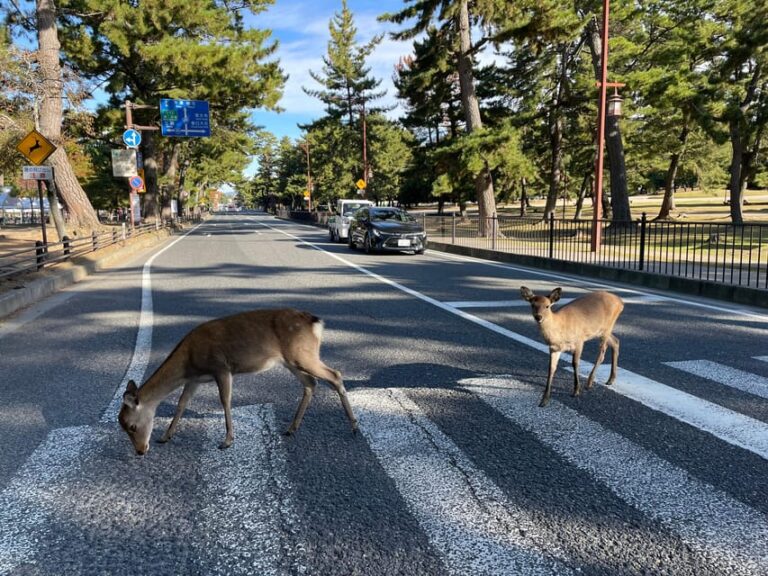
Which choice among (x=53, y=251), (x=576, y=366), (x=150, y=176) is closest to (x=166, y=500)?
(x=576, y=366)

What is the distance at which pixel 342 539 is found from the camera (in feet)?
8.91

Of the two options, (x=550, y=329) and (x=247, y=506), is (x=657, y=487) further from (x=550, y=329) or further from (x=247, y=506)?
(x=247, y=506)

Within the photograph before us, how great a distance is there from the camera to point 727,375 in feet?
17.1

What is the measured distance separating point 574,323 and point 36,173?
1357 centimetres

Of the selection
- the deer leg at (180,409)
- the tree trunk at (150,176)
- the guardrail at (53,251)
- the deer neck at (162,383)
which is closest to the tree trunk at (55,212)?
the guardrail at (53,251)

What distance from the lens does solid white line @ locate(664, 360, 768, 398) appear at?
15.9ft

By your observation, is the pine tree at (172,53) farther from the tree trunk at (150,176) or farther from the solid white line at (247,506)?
the solid white line at (247,506)

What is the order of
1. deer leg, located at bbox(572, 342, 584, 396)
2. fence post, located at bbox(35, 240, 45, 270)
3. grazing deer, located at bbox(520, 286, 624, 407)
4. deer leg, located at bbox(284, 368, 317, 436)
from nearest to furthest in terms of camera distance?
1. deer leg, located at bbox(284, 368, 317, 436)
2. grazing deer, located at bbox(520, 286, 624, 407)
3. deer leg, located at bbox(572, 342, 584, 396)
4. fence post, located at bbox(35, 240, 45, 270)

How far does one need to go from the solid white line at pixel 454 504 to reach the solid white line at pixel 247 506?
2.13ft

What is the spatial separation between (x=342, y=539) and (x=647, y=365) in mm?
4108

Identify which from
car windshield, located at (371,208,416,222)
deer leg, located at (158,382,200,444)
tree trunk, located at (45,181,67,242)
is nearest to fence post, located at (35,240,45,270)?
tree trunk, located at (45,181,67,242)

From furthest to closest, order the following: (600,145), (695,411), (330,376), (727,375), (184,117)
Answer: (184,117), (600,145), (727,375), (695,411), (330,376)

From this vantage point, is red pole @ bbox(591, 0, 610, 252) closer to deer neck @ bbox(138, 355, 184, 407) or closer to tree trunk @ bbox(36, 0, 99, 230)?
deer neck @ bbox(138, 355, 184, 407)

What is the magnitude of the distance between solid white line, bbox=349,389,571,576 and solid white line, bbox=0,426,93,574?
6.17ft
